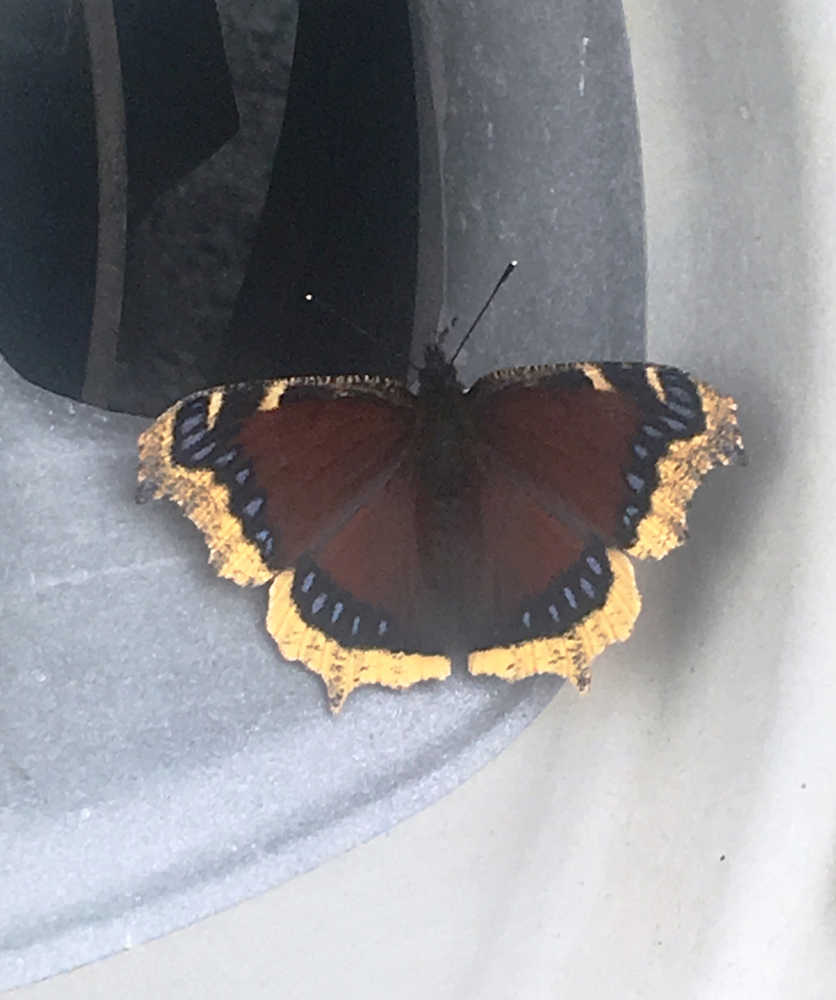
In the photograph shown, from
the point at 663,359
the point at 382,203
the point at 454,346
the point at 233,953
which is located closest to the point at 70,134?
the point at 382,203

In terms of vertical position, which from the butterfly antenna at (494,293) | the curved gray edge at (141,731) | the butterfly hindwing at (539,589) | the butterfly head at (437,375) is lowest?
the curved gray edge at (141,731)

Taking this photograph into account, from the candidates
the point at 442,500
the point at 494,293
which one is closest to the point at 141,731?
the point at 442,500

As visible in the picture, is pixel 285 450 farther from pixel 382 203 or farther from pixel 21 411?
pixel 382 203

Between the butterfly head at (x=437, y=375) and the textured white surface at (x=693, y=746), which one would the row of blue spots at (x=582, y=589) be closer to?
the textured white surface at (x=693, y=746)

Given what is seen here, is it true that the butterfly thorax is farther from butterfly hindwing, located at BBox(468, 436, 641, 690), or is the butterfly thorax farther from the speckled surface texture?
the speckled surface texture

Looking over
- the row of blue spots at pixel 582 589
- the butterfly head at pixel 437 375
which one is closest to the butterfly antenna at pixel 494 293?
the butterfly head at pixel 437 375

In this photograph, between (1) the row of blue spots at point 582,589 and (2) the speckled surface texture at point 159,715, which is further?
(1) the row of blue spots at point 582,589
